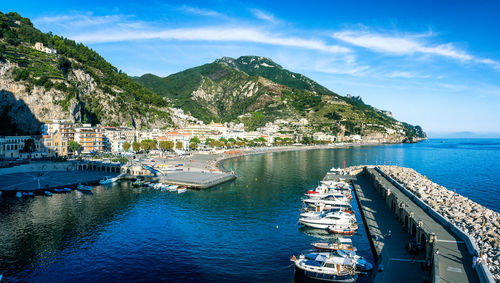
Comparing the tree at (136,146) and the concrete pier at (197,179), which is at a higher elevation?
the tree at (136,146)

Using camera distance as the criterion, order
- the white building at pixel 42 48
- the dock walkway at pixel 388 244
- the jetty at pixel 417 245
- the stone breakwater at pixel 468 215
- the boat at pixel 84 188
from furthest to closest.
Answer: the white building at pixel 42 48 < the boat at pixel 84 188 < the stone breakwater at pixel 468 215 < the dock walkway at pixel 388 244 < the jetty at pixel 417 245

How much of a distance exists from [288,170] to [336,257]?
5671cm

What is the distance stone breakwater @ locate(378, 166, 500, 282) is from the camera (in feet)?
75.1

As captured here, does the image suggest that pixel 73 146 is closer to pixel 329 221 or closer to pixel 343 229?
pixel 329 221

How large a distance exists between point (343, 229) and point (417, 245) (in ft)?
29.7

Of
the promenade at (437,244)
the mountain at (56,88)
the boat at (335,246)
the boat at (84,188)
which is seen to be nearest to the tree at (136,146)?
the mountain at (56,88)

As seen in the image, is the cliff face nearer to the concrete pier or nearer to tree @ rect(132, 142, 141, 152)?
tree @ rect(132, 142, 141, 152)

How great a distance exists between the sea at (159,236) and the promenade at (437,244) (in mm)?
2110

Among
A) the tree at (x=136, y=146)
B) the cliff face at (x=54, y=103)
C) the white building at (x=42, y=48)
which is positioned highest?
the white building at (x=42, y=48)

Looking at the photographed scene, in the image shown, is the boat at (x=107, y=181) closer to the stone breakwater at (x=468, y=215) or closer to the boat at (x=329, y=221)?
the boat at (x=329, y=221)

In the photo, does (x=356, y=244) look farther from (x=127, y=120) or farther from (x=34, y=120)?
(x=127, y=120)

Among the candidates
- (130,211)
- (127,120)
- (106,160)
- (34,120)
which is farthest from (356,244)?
(127,120)

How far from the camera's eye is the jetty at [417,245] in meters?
20.0

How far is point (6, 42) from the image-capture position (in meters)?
113
